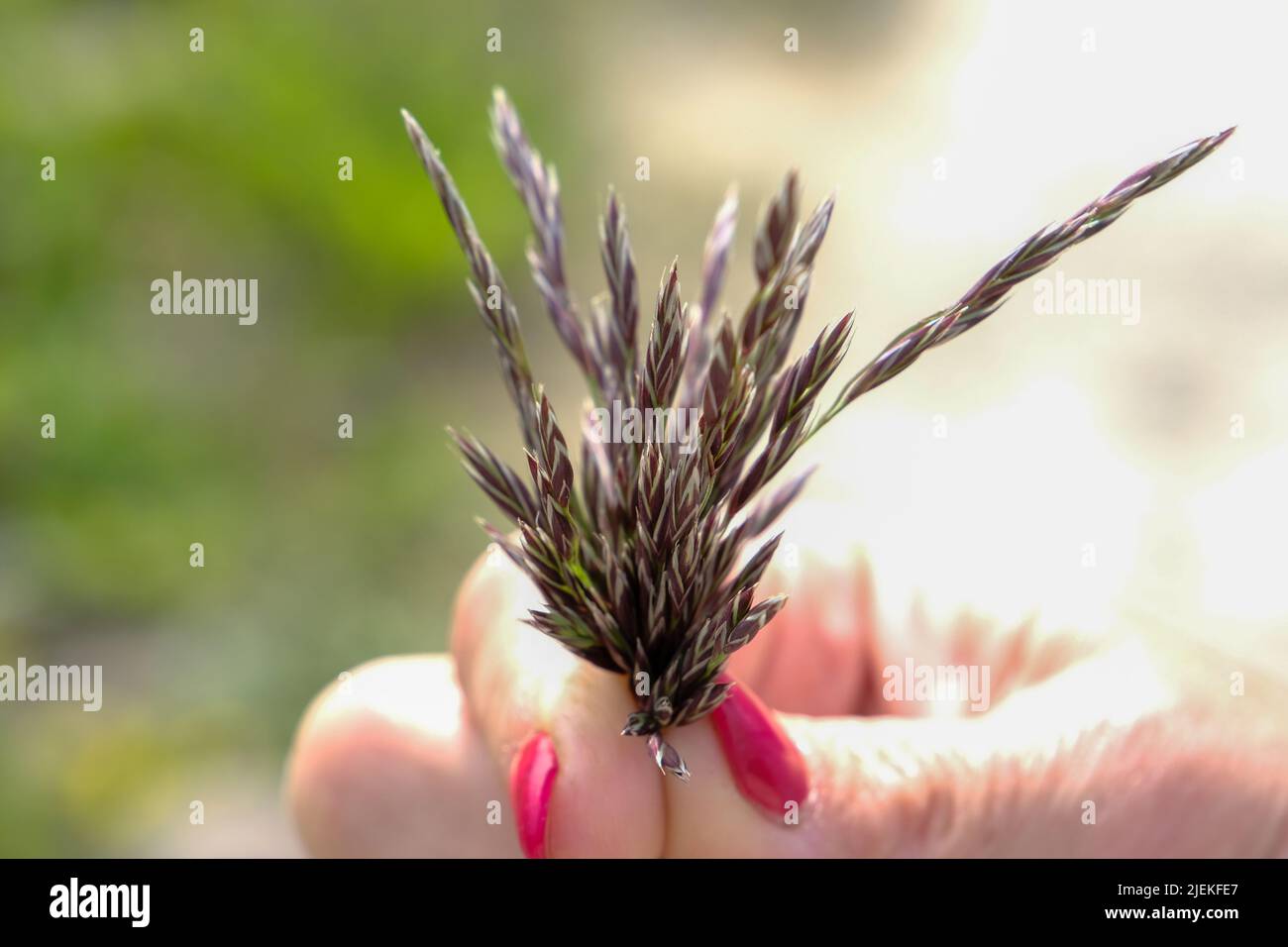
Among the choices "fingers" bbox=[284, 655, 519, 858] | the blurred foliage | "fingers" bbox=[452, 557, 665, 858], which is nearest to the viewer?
"fingers" bbox=[452, 557, 665, 858]

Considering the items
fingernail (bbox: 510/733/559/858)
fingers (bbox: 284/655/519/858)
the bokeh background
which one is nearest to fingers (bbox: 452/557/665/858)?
fingernail (bbox: 510/733/559/858)

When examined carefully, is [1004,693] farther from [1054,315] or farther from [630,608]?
[1054,315]

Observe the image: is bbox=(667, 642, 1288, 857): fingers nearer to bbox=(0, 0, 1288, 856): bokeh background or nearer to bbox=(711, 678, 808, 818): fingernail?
bbox=(711, 678, 808, 818): fingernail

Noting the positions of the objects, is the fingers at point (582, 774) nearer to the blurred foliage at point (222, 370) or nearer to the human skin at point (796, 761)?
the human skin at point (796, 761)

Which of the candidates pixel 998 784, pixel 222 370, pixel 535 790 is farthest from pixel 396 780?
pixel 222 370

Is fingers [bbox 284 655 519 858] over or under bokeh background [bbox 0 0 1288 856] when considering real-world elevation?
under
